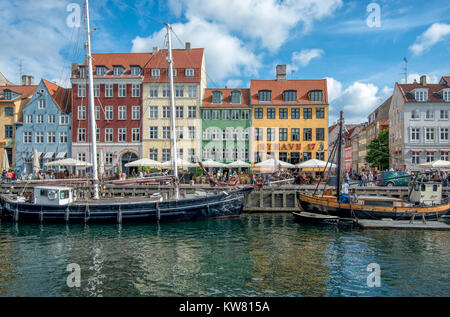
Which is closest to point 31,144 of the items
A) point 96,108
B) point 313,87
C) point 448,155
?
point 96,108

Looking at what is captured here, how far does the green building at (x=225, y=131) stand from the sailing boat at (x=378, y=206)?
21.3m

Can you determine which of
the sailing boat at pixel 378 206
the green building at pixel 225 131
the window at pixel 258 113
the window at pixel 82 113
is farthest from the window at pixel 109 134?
the sailing boat at pixel 378 206

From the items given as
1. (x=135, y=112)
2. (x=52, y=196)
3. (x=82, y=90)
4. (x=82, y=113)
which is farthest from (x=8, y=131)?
(x=52, y=196)

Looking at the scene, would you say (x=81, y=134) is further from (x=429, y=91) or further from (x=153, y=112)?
(x=429, y=91)

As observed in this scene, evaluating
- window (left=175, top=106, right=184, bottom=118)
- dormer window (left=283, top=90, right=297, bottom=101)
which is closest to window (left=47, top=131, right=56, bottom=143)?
window (left=175, top=106, right=184, bottom=118)

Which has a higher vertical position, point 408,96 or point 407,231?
point 408,96

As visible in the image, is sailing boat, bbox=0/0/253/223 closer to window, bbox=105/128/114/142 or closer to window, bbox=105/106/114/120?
window, bbox=105/128/114/142

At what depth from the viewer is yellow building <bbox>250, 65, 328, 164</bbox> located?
1873 inches

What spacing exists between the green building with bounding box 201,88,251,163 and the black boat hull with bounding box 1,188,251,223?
2093cm

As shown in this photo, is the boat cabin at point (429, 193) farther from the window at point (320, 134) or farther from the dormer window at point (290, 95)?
the dormer window at point (290, 95)

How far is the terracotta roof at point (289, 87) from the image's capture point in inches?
1898

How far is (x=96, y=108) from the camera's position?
4859 centimetres
